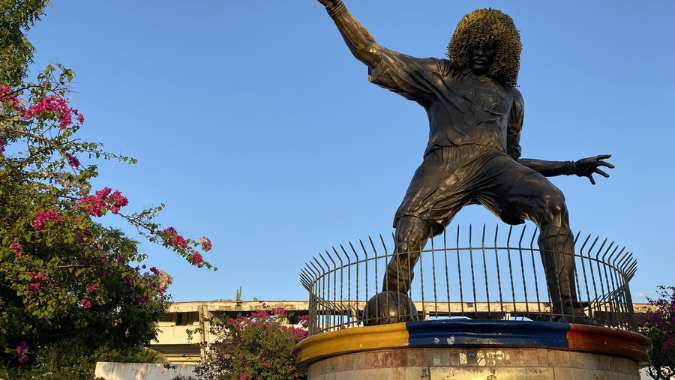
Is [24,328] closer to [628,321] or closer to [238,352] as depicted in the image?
[238,352]

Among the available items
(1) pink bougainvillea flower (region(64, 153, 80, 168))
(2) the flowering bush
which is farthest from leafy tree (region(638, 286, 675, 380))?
(1) pink bougainvillea flower (region(64, 153, 80, 168))

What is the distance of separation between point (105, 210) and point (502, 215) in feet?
16.7

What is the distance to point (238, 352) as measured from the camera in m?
13.5

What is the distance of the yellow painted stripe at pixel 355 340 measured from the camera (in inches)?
181

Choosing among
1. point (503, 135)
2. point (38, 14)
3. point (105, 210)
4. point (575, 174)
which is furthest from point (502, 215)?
point (38, 14)

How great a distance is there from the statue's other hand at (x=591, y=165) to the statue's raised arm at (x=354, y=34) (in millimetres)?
2381

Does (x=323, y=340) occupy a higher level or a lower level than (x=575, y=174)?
lower

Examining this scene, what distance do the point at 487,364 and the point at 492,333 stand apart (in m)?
0.22

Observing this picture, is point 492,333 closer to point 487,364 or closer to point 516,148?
point 487,364

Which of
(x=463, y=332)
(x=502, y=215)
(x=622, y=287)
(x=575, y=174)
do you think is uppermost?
(x=575, y=174)

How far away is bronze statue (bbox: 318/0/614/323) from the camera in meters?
5.39

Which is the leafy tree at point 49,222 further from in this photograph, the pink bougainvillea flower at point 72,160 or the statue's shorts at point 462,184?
the statue's shorts at point 462,184

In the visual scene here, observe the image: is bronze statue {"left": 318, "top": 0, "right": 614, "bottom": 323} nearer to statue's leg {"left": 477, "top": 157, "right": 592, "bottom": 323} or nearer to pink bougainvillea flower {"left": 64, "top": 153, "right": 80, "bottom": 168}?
statue's leg {"left": 477, "top": 157, "right": 592, "bottom": 323}

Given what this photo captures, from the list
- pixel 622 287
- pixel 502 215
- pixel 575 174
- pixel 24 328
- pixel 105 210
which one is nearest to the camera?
pixel 622 287
